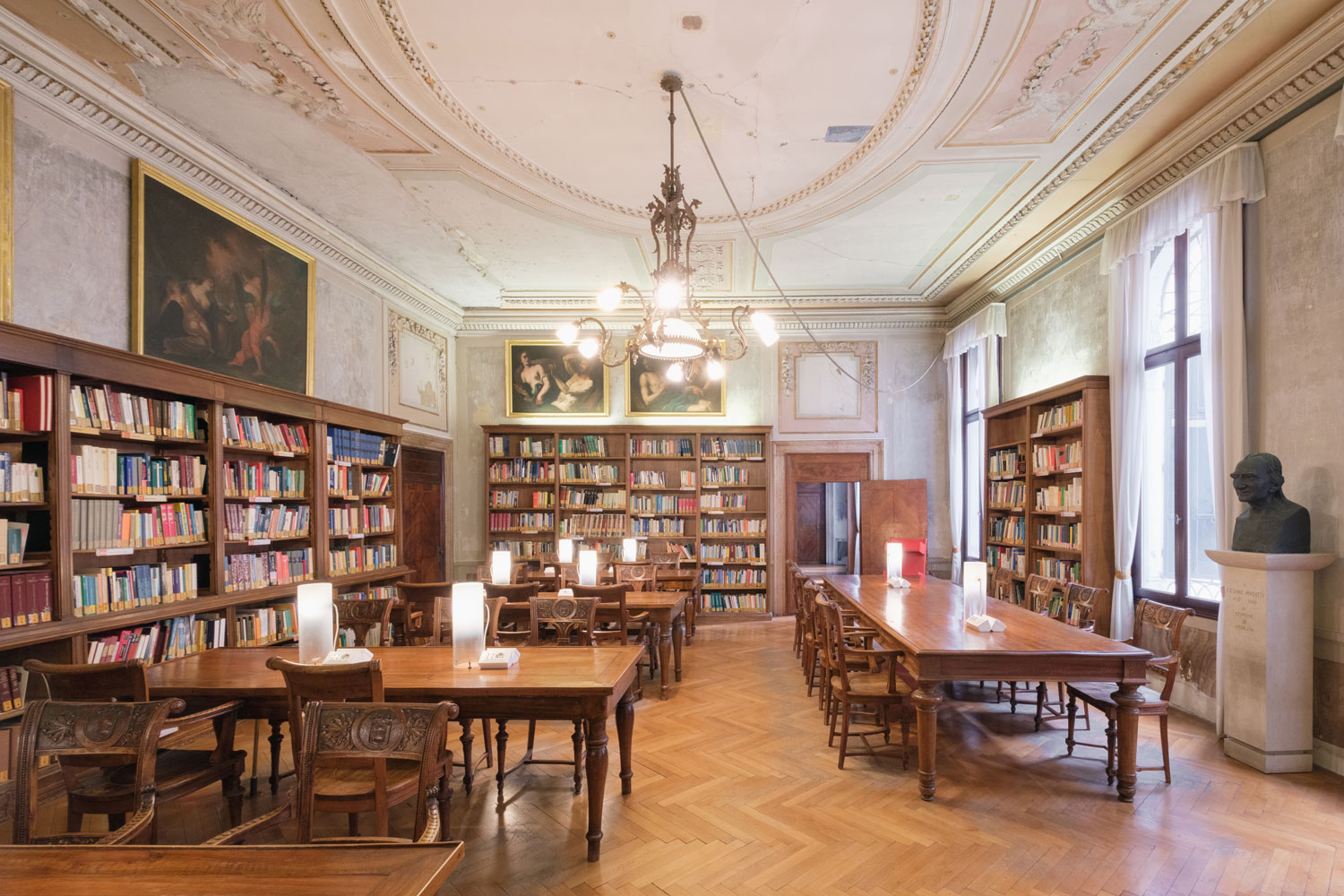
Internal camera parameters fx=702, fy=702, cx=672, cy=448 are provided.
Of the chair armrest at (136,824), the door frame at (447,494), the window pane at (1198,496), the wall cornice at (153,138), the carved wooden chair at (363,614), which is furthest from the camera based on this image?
the door frame at (447,494)

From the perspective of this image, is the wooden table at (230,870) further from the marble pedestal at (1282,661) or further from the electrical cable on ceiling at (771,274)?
the marble pedestal at (1282,661)

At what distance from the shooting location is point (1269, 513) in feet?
13.0

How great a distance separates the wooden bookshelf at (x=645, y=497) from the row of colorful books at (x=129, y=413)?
4.80 m

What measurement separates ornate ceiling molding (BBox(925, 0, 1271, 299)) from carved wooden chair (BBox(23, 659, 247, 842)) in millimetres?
5850

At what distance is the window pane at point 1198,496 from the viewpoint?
16.4 feet

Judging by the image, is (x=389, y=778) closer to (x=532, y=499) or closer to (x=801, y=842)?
A: (x=801, y=842)

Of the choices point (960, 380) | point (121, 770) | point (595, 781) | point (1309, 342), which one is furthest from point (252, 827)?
point (960, 380)

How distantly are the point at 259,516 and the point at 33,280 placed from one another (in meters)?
2.12

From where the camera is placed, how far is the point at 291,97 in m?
4.50

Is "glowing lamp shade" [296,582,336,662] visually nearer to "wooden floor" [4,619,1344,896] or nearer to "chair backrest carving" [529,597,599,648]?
"wooden floor" [4,619,1344,896]

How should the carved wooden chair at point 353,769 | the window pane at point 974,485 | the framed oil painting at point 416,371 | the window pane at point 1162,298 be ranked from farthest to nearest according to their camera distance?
the window pane at point 974,485
the framed oil painting at point 416,371
the window pane at point 1162,298
the carved wooden chair at point 353,769

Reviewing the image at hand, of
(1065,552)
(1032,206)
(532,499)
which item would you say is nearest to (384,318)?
(532,499)

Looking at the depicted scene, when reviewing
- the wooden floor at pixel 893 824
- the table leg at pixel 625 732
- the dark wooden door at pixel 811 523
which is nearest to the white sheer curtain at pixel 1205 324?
the wooden floor at pixel 893 824

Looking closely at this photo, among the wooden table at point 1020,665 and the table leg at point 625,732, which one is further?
the table leg at point 625,732
